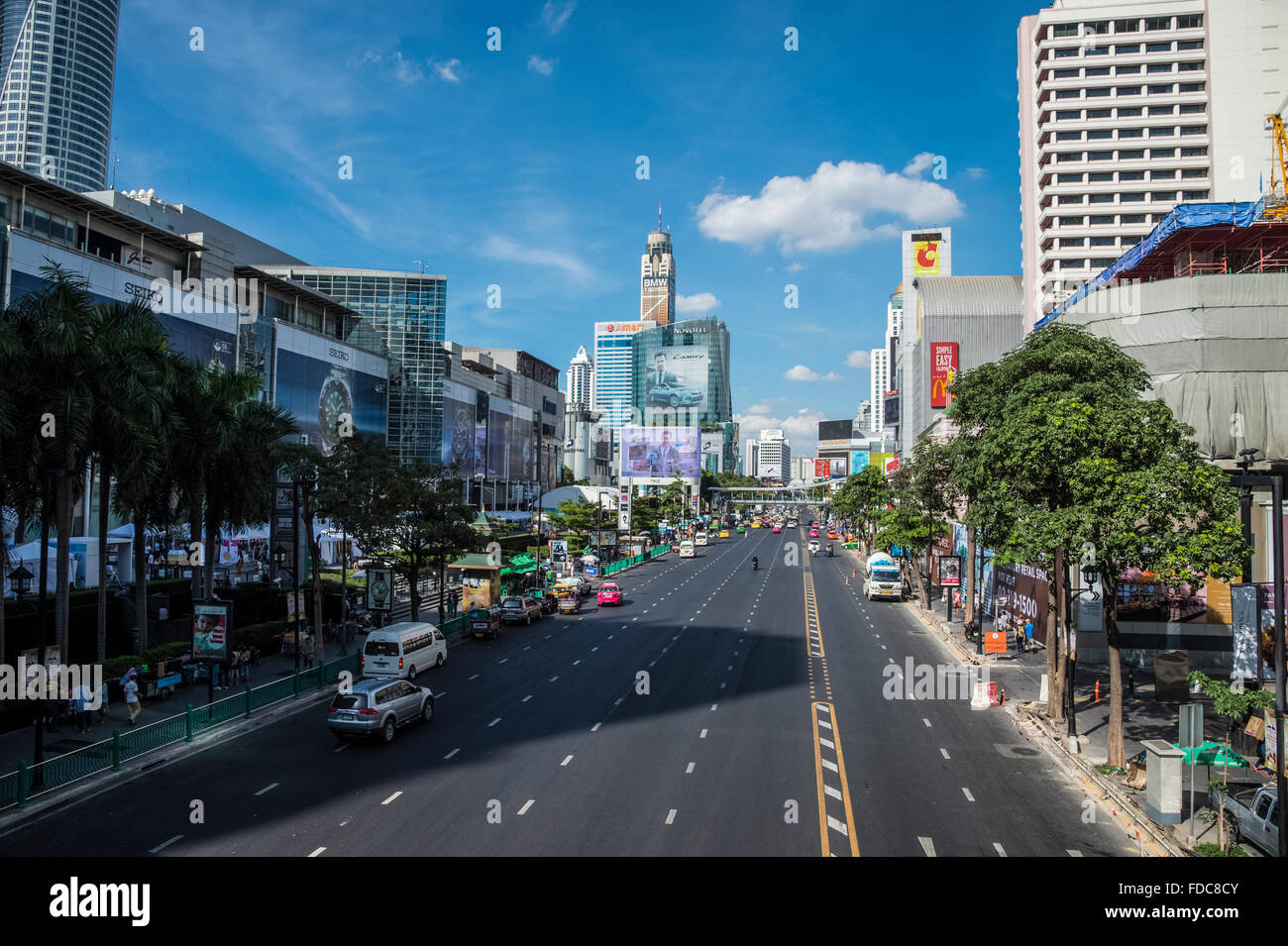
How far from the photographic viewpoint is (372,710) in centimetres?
2028

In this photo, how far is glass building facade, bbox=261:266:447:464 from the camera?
108 m

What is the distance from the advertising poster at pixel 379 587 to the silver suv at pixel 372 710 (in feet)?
49.6

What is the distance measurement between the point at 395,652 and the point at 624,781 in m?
12.9

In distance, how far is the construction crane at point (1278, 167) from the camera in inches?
1705

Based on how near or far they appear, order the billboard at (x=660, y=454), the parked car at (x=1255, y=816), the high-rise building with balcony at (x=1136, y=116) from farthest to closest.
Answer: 1. the billboard at (x=660, y=454)
2. the high-rise building with balcony at (x=1136, y=116)
3. the parked car at (x=1255, y=816)

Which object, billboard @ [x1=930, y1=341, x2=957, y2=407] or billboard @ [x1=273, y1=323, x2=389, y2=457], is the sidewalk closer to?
billboard @ [x1=273, y1=323, x2=389, y2=457]

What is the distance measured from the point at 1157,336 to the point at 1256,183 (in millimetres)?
57380

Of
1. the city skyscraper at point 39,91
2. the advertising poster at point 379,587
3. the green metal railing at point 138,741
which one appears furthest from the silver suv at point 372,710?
the city skyscraper at point 39,91

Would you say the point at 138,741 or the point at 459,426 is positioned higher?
the point at 459,426

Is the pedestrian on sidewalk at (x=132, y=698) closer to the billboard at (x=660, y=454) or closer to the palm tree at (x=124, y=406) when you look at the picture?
the palm tree at (x=124, y=406)

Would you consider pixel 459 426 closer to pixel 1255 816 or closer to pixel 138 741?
pixel 138 741

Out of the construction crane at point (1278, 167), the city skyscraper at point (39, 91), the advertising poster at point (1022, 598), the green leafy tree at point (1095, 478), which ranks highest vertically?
the city skyscraper at point (39, 91)

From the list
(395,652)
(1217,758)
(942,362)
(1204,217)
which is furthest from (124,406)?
(942,362)

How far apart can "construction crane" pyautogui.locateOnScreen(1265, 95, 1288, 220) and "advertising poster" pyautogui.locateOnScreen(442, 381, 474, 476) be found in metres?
88.5
